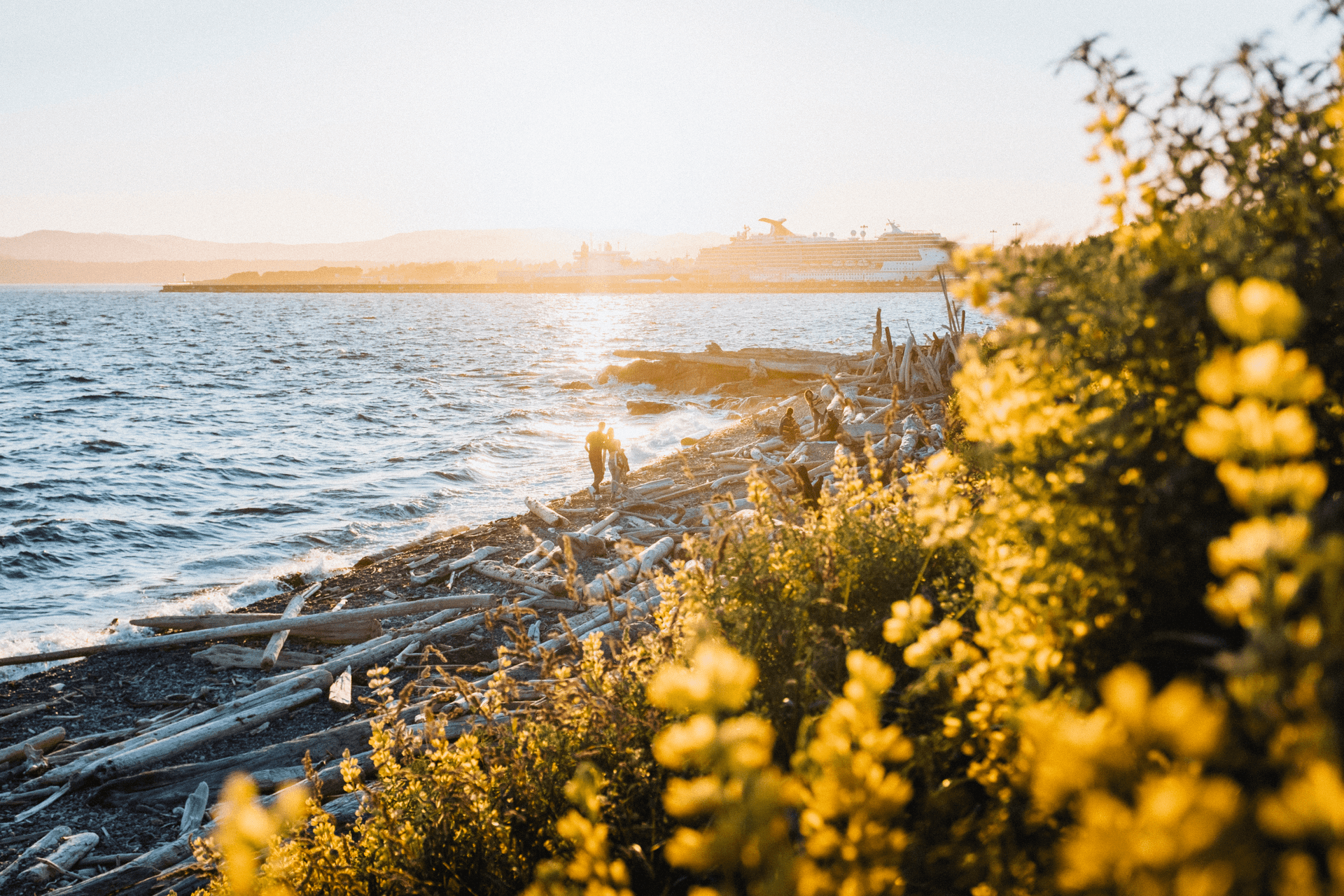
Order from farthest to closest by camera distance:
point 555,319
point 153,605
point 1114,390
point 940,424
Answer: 1. point 555,319
2. point 940,424
3. point 153,605
4. point 1114,390

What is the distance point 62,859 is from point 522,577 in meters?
5.20

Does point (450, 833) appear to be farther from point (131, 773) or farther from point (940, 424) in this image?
point (940, 424)

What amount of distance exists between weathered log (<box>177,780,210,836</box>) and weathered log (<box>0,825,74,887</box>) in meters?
0.78

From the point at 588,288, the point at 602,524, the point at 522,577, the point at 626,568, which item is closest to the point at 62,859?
the point at 522,577

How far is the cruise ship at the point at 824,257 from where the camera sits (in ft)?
465

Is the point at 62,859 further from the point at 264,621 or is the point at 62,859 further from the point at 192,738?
the point at 264,621

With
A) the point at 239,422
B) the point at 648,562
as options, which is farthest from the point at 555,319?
the point at 648,562

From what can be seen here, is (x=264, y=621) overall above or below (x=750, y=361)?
below

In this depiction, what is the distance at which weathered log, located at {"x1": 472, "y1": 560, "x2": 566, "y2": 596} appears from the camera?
29.9 ft

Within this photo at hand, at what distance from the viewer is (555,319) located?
283 ft

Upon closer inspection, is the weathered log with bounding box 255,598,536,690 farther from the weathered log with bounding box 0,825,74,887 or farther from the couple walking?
the couple walking

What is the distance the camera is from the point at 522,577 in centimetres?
961

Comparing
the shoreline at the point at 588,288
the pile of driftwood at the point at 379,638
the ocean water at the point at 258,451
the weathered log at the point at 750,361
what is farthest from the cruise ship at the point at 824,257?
the pile of driftwood at the point at 379,638

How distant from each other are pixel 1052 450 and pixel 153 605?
500 inches
